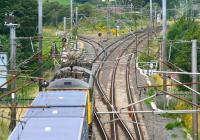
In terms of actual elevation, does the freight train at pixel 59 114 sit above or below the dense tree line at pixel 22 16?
below

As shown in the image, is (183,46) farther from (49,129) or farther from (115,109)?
(49,129)

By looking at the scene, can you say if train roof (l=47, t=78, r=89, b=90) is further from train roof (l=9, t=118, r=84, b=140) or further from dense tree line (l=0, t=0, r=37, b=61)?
dense tree line (l=0, t=0, r=37, b=61)

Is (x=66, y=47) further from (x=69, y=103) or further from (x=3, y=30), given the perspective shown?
(x=69, y=103)

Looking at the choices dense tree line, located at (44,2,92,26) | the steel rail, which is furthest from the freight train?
dense tree line, located at (44,2,92,26)

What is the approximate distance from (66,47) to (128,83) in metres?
6.48

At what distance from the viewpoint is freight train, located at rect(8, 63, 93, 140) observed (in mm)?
13047

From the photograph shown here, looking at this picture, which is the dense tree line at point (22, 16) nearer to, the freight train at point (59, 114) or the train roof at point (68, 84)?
the train roof at point (68, 84)

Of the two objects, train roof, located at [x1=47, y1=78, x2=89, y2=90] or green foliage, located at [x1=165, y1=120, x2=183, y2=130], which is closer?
train roof, located at [x1=47, y1=78, x2=89, y2=90]

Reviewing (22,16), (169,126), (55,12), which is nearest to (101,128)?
(169,126)

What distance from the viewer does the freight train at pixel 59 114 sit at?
1305cm

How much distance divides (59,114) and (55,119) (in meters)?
0.57

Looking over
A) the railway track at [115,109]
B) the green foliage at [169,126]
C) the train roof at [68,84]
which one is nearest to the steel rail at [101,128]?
the railway track at [115,109]

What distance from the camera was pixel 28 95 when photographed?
3334cm

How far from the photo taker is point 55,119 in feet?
46.7
